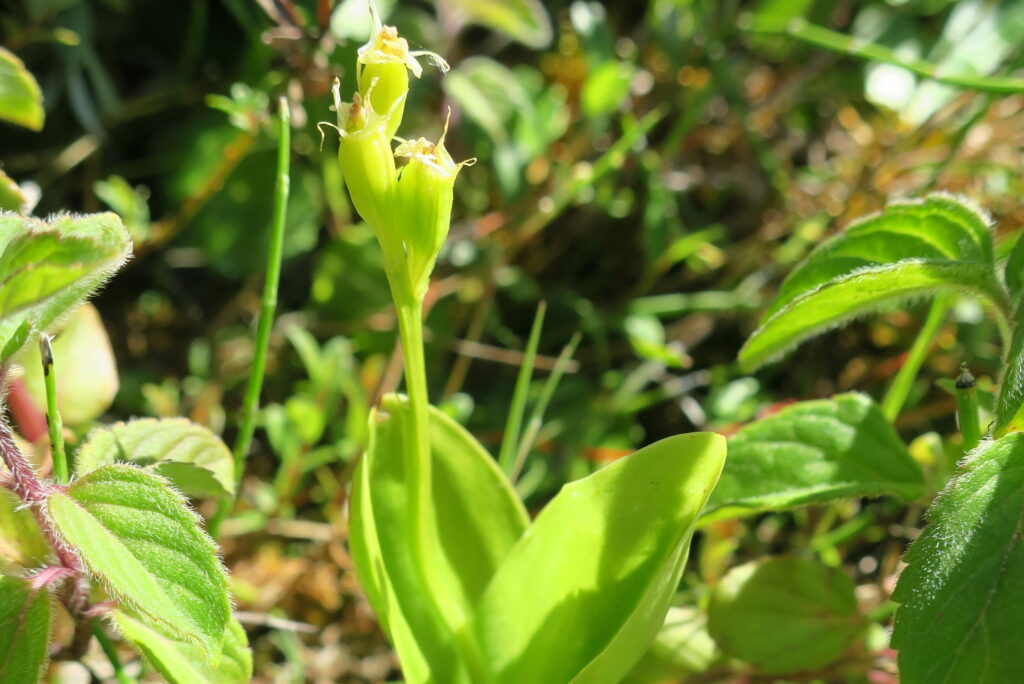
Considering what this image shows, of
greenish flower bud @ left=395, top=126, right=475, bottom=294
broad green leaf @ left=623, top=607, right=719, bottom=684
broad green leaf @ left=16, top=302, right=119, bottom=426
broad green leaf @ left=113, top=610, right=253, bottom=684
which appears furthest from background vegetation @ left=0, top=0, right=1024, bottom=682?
greenish flower bud @ left=395, top=126, right=475, bottom=294

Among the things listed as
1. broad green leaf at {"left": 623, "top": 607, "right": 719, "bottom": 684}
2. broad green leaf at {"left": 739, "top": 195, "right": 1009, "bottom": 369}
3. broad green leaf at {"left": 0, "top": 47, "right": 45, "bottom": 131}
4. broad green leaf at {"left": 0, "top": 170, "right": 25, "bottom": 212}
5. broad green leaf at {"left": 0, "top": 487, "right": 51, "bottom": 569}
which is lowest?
broad green leaf at {"left": 623, "top": 607, "right": 719, "bottom": 684}

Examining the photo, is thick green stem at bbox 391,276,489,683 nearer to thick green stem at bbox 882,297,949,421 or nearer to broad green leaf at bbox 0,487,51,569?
broad green leaf at bbox 0,487,51,569

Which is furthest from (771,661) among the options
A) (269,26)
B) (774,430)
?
(269,26)

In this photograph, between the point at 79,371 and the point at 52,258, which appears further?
the point at 79,371

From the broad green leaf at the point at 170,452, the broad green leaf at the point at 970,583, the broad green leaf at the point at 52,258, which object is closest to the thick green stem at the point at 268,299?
the broad green leaf at the point at 170,452

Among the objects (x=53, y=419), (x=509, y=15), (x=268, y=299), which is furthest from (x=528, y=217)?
(x=53, y=419)

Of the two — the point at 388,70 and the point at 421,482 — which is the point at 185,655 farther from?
the point at 388,70

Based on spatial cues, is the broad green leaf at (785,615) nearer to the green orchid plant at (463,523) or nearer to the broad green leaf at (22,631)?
the green orchid plant at (463,523)
